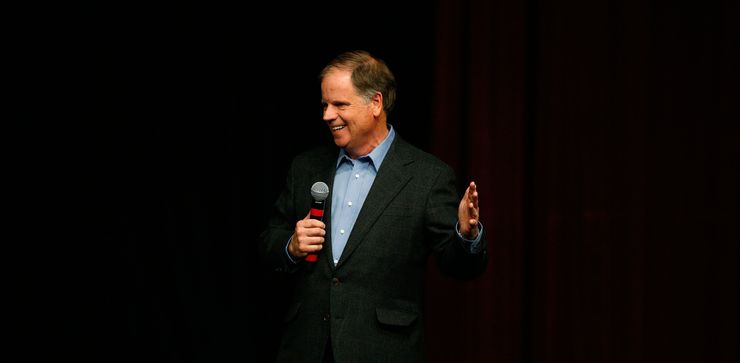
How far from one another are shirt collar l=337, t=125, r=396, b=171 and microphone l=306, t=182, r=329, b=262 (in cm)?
21

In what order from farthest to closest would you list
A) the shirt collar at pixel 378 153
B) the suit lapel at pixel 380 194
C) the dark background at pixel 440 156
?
1. the dark background at pixel 440 156
2. the shirt collar at pixel 378 153
3. the suit lapel at pixel 380 194

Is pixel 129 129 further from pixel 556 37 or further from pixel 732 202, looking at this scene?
pixel 732 202

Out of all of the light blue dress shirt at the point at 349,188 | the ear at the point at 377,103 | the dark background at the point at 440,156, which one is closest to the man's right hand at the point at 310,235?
the light blue dress shirt at the point at 349,188

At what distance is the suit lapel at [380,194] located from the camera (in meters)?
2.11

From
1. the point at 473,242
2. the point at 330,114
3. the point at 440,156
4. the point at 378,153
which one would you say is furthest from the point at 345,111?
the point at 440,156

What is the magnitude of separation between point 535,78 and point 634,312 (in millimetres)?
826

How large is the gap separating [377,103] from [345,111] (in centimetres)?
10

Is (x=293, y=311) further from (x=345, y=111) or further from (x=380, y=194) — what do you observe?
(x=345, y=111)

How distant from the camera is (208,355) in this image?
286 cm

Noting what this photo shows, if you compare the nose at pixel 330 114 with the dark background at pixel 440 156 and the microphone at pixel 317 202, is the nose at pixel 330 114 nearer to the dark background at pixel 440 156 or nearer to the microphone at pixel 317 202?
the microphone at pixel 317 202

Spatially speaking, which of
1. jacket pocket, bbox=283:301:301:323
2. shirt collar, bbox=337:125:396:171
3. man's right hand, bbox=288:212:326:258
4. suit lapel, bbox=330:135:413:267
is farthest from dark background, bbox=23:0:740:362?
man's right hand, bbox=288:212:326:258

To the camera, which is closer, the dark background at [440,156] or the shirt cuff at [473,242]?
the shirt cuff at [473,242]

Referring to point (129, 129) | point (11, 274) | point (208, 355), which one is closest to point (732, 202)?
point (208, 355)

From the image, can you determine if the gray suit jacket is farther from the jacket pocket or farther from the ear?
the ear
